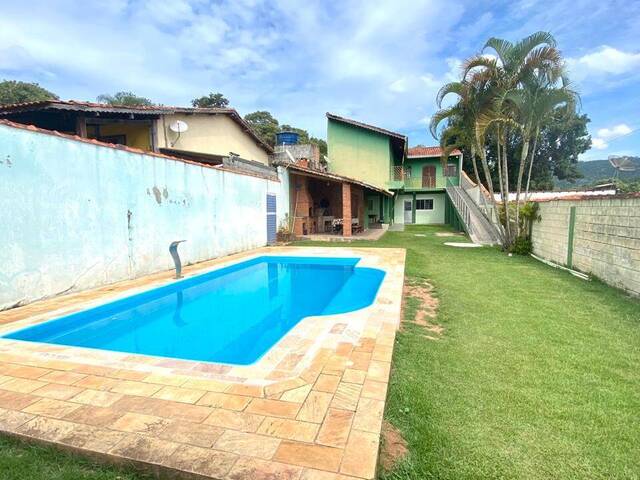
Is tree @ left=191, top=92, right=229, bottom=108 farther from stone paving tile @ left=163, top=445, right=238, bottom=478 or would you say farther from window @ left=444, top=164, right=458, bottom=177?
stone paving tile @ left=163, top=445, right=238, bottom=478

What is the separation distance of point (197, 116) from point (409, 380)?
575 inches

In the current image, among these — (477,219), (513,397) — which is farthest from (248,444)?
(477,219)

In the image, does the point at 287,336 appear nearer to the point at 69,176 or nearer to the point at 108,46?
the point at 69,176

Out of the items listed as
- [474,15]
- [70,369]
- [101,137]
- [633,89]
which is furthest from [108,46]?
[633,89]

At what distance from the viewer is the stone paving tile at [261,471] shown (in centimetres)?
196

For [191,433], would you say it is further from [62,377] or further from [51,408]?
[62,377]

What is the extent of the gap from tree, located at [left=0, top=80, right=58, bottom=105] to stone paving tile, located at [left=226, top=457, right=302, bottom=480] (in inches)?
1537

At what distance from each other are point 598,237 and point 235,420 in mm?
8367

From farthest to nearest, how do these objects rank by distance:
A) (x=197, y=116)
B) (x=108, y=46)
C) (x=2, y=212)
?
(x=197, y=116)
(x=108, y=46)
(x=2, y=212)

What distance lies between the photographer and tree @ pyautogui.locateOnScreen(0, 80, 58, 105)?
100.0 feet

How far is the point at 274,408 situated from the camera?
2648 millimetres

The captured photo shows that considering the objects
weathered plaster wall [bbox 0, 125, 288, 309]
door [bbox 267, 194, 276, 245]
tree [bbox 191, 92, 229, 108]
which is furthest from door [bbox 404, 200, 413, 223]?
tree [bbox 191, 92, 229, 108]

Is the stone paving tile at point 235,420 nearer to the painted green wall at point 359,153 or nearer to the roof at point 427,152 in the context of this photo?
the painted green wall at point 359,153

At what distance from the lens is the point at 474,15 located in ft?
40.6
